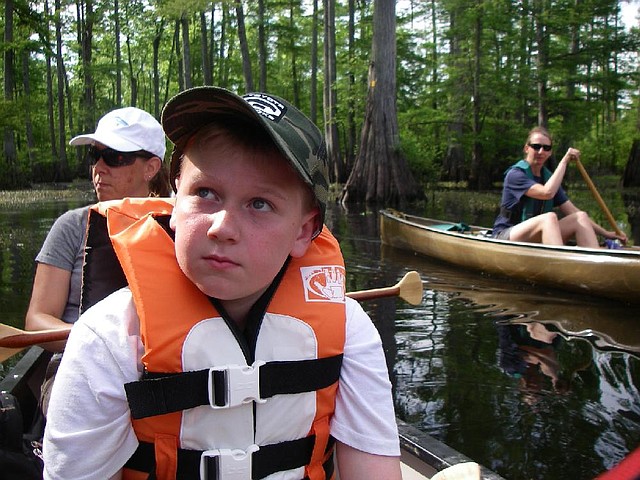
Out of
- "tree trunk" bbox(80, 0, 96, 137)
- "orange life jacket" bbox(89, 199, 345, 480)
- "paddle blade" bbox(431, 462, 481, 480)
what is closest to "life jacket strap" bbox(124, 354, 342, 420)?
"orange life jacket" bbox(89, 199, 345, 480)

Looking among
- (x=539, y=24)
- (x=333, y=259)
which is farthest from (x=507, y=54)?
(x=333, y=259)

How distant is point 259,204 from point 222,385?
0.35 m

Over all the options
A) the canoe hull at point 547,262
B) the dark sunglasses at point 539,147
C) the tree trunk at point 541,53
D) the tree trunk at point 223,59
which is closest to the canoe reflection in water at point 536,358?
the canoe hull at point 547,262

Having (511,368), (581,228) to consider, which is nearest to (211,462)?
(511,368)

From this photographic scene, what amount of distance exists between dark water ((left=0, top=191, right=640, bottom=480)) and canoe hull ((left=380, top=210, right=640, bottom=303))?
16cm

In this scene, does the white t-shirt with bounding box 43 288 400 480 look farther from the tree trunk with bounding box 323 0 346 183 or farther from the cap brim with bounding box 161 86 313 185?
the tree trunk with bounding box 323 0 346 183

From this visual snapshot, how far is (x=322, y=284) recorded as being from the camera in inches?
55.9

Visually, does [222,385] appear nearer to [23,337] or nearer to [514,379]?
[23,337]

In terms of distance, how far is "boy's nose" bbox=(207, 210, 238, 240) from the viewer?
1.12 metres

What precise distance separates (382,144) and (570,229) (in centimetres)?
979

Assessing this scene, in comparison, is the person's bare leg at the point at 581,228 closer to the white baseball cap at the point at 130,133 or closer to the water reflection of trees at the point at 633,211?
the water reflection of trees at the point at 633,211

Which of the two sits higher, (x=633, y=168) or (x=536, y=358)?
(x=633, y=168)

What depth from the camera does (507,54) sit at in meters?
20.2

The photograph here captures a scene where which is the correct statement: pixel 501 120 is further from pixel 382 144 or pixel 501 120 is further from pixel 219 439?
pixel 219 439
